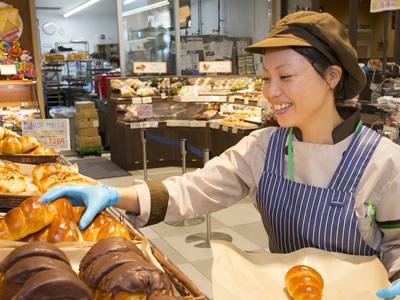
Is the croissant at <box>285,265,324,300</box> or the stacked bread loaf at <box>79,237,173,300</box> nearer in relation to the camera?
the stacked bread loaf at <box>79,237,173,300</box>

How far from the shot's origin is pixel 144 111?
621cm

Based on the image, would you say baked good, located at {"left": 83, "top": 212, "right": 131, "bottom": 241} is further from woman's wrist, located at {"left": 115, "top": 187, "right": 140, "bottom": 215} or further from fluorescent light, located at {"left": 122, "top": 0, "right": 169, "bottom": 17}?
fluorescent light, located at {"left": 122, "top": 0, "right": 169, "bottom": 17}

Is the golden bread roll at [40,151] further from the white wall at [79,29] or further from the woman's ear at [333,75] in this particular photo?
the white wall at [79,29]

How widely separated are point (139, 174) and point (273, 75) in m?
5.35

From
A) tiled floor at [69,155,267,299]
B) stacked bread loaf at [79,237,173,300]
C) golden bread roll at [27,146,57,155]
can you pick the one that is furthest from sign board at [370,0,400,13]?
stacked bread loaf at [79,237,173,300]

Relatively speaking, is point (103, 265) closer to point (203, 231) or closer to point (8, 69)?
point (203, 231)

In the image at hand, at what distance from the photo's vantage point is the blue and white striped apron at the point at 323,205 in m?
1.42

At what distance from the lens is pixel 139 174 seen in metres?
6.64

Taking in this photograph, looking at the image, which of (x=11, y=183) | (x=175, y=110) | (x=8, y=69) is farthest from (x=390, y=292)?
(x=175, y=110)

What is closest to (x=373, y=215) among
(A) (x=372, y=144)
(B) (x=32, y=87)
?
(A) (x=372, y=144)

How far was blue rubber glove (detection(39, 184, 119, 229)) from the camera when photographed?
1342 millimetres

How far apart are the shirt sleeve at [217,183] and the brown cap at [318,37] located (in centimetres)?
40

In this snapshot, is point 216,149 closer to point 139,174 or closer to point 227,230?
point 139,174

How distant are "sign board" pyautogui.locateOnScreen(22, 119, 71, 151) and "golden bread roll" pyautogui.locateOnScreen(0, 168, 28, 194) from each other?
895 mm
